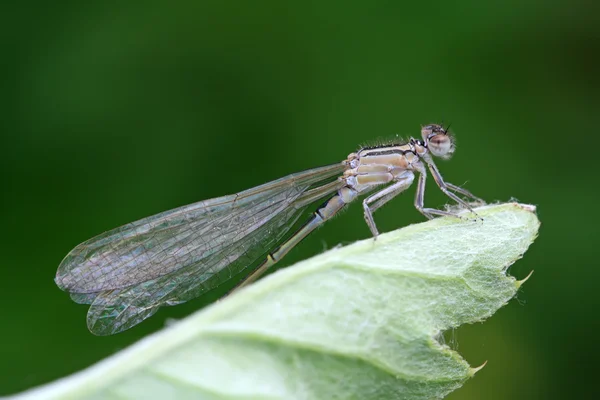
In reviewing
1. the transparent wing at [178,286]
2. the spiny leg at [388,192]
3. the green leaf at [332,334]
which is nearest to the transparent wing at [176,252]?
the transparent wing at [178,286]

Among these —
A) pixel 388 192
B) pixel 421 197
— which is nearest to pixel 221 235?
pixel 388 192

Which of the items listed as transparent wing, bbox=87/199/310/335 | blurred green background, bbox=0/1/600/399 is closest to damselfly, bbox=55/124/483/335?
transparent wing, bbox=87/199/310/335

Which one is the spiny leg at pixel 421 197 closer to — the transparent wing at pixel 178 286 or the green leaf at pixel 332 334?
the transparent wing at pixel 178 286

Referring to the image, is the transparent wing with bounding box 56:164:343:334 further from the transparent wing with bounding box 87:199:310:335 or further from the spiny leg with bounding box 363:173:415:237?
the spiny leg with bounding box 363:173:415:237

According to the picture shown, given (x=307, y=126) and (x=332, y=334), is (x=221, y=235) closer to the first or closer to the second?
(x=307, y=126)

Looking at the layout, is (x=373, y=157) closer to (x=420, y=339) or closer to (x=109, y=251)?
(x=109, y=251)

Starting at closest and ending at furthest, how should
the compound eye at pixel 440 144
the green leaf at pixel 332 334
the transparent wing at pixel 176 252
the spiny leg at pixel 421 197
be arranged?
the green leaf at pixel 332 334, the spiny leg at pixel 421 197, the transparent wing at pixel 176 252, the compound eye at pixel 440 144

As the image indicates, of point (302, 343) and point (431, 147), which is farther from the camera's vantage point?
point (431, 147)

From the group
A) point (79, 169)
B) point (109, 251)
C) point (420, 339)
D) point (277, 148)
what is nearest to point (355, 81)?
point (277, 148)
